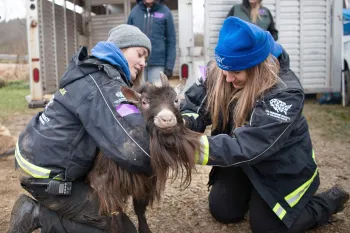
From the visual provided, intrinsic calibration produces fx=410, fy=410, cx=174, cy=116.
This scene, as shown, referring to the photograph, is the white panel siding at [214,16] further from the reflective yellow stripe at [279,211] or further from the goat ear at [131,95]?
the goat ear at [131,95]

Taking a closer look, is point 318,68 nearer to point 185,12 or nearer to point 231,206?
point 185,12

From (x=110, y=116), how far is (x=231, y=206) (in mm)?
1421

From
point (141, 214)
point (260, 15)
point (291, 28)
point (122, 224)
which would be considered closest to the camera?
point (122, 224)

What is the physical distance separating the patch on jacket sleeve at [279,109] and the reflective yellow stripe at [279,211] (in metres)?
0.67

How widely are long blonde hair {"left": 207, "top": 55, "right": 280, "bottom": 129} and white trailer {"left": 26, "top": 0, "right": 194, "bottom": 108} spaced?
3.31m

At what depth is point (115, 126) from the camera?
2.29 metres

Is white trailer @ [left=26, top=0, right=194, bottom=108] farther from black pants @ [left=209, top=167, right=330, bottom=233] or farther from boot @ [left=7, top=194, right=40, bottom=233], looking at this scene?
boot @ [left=7, top=194, right=40, bottom=233]

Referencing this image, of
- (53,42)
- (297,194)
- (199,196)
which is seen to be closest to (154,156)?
(297,194)

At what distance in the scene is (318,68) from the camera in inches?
325

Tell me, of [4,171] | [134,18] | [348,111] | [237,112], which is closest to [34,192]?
[237,112]

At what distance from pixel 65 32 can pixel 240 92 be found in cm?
637

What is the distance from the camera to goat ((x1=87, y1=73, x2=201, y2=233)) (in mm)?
2246

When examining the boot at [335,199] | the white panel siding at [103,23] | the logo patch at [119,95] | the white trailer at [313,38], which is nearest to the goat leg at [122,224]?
the logo patch at [119,95]

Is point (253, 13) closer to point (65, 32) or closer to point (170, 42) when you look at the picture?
point (170, 42)
